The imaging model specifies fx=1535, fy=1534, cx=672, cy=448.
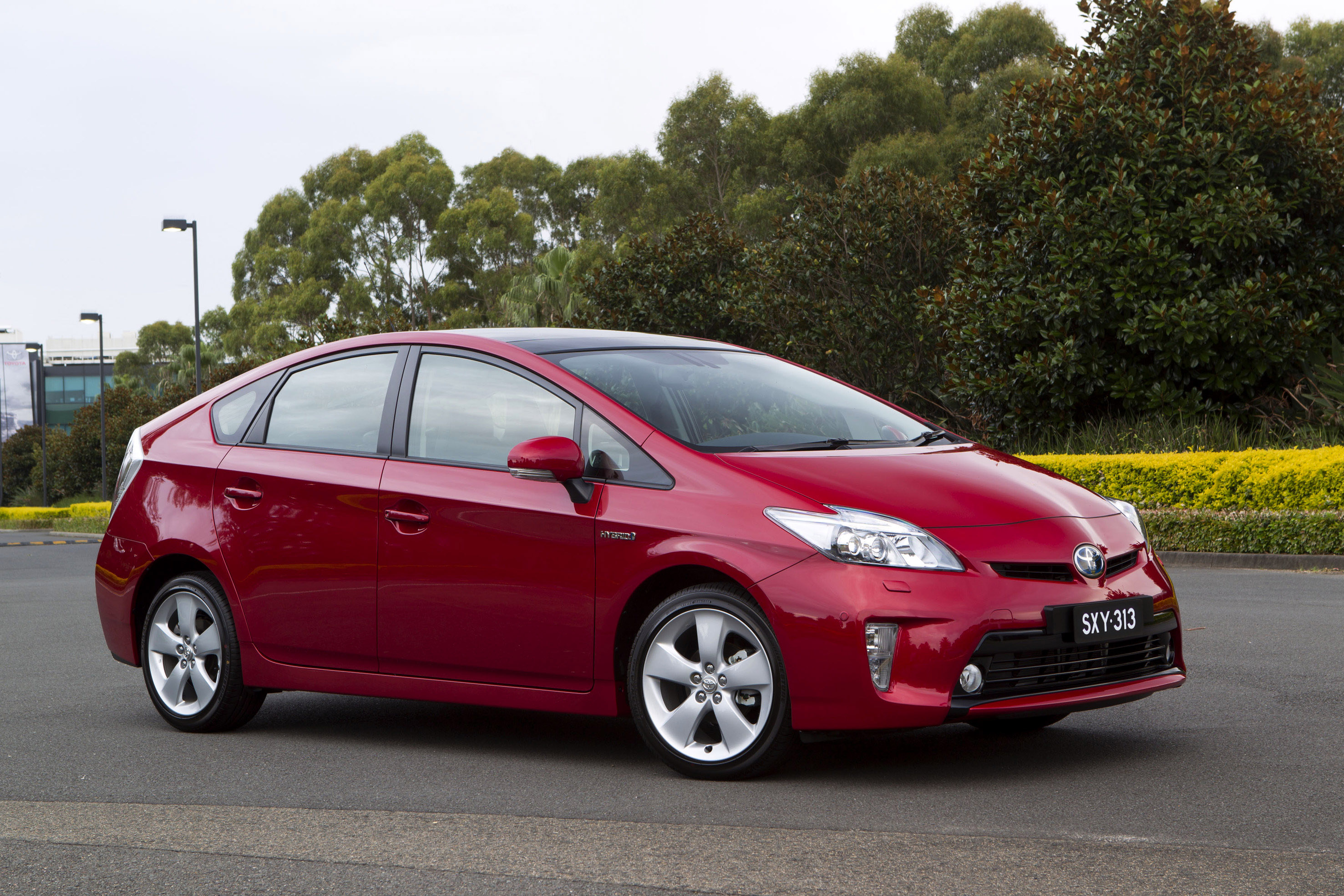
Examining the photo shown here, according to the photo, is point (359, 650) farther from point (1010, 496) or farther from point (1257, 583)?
point (1257, 583)

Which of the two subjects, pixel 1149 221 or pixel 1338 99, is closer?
pixel 1149 221

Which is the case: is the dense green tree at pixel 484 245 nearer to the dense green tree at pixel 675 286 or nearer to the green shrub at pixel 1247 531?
the dense green tree at pixel 675 286

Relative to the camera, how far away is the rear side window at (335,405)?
6.36 meters

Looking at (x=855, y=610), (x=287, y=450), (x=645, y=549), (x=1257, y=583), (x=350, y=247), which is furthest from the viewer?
(x=350, y=247)

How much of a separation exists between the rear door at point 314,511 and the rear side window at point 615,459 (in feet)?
3.17

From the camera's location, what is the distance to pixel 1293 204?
17.5m

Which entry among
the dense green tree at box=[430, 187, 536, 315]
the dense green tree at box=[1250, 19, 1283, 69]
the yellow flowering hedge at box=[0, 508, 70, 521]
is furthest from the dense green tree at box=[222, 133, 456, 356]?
the dense green tree at box=[1250, 19, 1283, 69]

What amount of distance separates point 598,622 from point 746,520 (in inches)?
27.4

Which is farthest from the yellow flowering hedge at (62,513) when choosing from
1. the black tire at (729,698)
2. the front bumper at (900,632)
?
the front bumper at (900,632)

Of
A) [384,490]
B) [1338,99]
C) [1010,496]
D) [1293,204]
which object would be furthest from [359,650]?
[1338,99]

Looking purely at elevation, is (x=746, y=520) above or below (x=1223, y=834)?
above

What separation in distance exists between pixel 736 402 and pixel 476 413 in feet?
3.37

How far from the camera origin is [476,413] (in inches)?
239

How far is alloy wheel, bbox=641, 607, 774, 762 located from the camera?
17.0 ft
